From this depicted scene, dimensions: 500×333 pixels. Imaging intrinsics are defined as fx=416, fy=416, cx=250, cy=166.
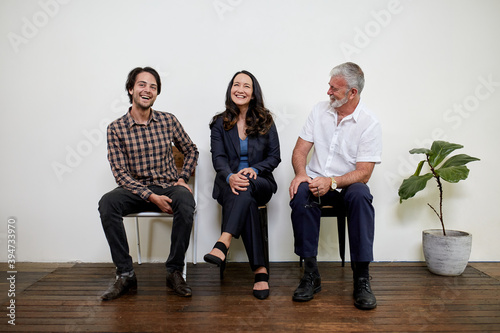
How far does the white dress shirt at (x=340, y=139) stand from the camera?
2.38 metres

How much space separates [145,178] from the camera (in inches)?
99.7

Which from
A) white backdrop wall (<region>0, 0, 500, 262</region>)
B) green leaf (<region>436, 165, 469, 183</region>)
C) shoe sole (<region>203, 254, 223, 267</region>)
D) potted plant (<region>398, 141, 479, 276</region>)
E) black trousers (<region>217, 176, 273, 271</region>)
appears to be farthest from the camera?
white backdrop wall (<region>0, 0, 500, 262</region>)

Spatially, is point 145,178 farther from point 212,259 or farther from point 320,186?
point 320,186

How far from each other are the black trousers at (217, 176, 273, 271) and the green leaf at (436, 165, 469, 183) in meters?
1.18

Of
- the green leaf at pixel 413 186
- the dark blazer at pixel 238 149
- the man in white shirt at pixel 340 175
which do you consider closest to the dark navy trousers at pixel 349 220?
the man in white shirt at pixel 340 175

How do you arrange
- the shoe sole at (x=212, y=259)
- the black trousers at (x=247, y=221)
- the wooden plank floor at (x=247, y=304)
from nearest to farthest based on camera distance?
the wooden plank floor at (x=247, y=304) < the shoe sole at (x=212, y=259) < the black trousers at (x=247, y=221)

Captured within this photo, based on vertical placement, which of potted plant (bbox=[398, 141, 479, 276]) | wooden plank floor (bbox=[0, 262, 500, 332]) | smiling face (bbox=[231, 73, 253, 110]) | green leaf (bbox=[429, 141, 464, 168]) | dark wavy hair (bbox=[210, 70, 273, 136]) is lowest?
wooden plank floor (bbox=[0, 262, 500, 332])

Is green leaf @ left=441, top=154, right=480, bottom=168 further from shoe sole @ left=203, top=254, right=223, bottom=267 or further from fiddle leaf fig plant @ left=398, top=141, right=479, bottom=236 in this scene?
shoe sole @ left=203, top=254, right=223, bottom=267

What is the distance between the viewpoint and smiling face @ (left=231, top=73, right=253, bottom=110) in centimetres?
256

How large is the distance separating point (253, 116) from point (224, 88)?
45 centimetres

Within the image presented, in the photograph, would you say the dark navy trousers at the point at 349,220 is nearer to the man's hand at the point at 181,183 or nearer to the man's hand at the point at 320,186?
the man's hand at the point at 320,186

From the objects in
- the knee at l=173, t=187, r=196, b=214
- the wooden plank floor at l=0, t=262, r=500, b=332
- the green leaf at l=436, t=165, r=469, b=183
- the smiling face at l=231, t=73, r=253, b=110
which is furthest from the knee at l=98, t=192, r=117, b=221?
the green leaf at l=436, t=165, r=469, b=183

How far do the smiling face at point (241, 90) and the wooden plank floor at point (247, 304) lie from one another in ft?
3.59

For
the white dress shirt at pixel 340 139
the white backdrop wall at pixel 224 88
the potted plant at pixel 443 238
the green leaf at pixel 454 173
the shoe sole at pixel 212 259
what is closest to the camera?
the shoe sole at pixel 212 259
